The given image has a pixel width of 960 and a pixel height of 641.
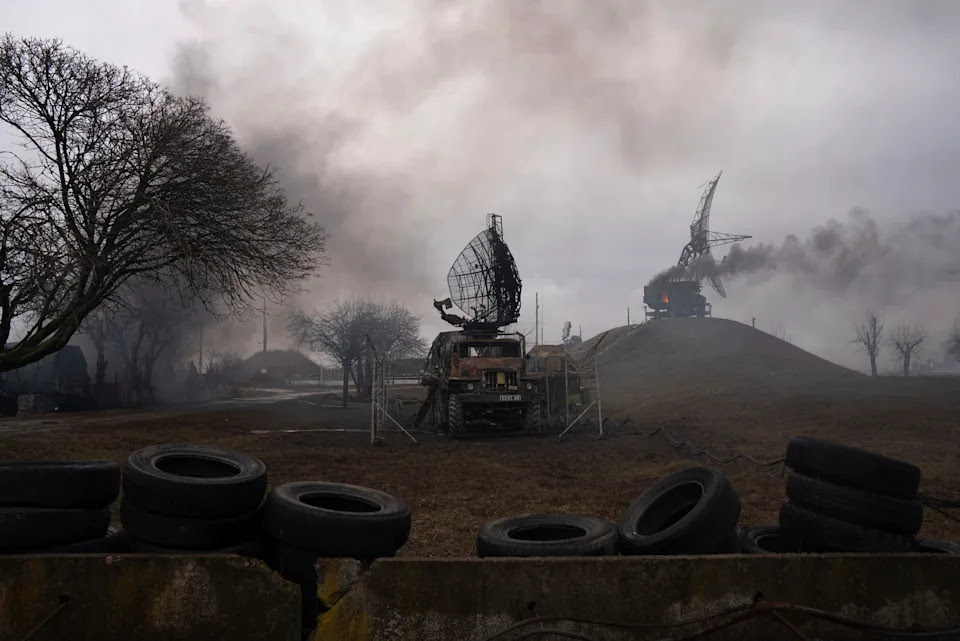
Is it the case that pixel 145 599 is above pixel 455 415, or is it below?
above

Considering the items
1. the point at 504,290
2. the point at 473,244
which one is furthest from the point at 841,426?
the point at 473,244

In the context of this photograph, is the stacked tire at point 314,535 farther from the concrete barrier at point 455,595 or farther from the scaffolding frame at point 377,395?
the scaffolding frame at point 377,395

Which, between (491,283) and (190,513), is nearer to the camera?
(190,513)

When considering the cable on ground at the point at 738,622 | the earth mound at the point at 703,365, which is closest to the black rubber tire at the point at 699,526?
the cable on ground at the point at 738,622

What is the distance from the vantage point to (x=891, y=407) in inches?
858

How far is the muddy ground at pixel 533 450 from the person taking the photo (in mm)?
8641

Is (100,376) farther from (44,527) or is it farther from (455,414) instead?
(44,527)

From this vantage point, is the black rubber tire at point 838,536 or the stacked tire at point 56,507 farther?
the black rubber tire at point 838,536

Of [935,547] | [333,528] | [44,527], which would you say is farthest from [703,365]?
[44,527]

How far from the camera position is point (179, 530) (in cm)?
368

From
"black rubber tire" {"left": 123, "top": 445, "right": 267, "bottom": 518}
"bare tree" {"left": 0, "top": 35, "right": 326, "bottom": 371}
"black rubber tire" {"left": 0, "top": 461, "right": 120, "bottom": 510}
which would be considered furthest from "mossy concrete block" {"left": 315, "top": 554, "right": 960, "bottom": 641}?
"bare tree" {"left": 0, "top": 35, "right": 326, "bottom": 371}

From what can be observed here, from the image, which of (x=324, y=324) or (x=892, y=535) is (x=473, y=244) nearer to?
(x=892, y=535)

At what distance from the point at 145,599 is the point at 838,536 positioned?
13.4 feet

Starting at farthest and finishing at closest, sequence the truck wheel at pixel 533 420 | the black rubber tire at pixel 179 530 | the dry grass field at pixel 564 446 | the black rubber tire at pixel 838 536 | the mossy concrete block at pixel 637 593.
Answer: the truck wheel at pixel 533 420, the dry grass field at pixel 564 446, the black rubber tire at pixel 838 536, the black rubber tire at pixel 179 530, the mossy concrete block at pixel 637 593
